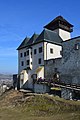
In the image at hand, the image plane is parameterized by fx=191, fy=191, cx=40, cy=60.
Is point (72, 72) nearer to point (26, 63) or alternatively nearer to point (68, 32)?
point (26, 63)

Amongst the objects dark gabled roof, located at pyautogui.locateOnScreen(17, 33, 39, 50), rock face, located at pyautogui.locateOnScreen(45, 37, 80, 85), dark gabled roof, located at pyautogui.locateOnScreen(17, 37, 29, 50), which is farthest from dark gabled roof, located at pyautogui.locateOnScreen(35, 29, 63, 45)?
rock face, located at pyautogui.locateOnScreen(45, 37, 80, 85)

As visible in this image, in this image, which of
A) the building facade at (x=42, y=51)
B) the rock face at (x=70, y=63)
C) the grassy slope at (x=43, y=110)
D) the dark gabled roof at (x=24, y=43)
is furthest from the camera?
the dark gabled roof at (x=24, y=43)

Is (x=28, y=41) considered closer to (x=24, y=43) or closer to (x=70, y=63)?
(x=24, y=43)

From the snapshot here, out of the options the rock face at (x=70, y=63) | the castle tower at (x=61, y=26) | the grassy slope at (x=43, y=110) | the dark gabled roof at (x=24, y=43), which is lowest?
the grassy slope at (x=43, y=110)

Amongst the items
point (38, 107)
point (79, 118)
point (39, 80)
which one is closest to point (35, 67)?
point (39, 80)

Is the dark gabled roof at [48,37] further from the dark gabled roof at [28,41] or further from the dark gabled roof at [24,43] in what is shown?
the dark gabled roof at [24,43]

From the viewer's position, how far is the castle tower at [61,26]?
47.2 metres

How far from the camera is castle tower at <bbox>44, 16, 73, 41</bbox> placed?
47.2 meters

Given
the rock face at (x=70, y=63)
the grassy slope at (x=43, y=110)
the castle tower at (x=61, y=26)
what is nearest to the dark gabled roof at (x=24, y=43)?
the castle tower at (x=61, y=26)

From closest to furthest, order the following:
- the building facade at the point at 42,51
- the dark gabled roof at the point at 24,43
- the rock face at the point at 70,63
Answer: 1. the rock face at the point at 70,63
2. the building facade at the point at 42,51
3. the dark gabled roof at the point at 24,43

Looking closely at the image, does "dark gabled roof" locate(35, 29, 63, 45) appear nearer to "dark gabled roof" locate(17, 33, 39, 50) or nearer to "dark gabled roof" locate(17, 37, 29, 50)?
"dark gabled roof" locate(17, 33, 39, 50)

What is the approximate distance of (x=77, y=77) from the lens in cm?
3250

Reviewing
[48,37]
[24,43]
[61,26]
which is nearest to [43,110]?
→ [48,37]

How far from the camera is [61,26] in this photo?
47.6 meters
